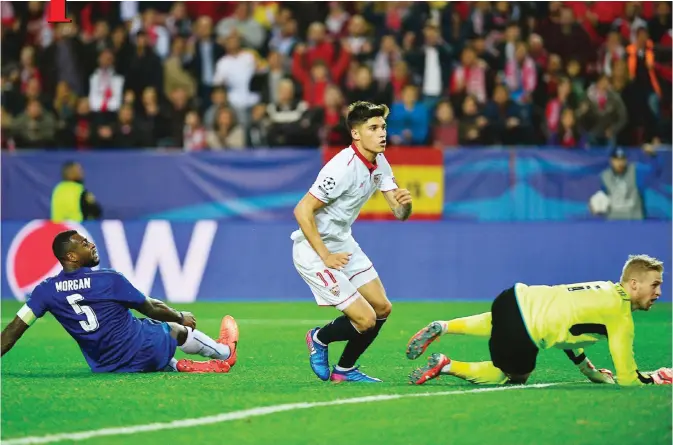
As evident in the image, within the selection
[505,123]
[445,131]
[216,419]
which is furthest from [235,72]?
[216,419]

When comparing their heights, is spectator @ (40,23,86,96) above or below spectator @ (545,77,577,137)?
above

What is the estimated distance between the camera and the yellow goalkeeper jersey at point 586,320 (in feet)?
25.4

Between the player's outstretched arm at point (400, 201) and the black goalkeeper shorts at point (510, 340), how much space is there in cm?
98

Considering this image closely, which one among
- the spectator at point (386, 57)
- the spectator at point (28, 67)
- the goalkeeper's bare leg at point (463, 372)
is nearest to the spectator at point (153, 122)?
the spectator at point (28, 67)

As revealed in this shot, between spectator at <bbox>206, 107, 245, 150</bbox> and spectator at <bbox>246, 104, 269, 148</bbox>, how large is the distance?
16 centimetres

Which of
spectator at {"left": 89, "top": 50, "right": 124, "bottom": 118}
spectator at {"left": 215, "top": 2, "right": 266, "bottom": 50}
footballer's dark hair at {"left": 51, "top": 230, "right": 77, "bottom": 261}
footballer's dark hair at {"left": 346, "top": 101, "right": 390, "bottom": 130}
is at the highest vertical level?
spectator at {"left": 215, "top": 2, "right": 266, "bottom": 50}

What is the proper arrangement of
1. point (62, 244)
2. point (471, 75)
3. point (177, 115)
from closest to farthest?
1. point (62, 244)
2. point (177, 115)
3. point (471, 75)

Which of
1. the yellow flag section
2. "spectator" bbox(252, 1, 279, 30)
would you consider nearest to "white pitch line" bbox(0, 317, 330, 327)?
the yellow flag section

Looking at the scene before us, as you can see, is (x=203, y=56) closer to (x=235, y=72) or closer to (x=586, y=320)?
(x=235, y=72)

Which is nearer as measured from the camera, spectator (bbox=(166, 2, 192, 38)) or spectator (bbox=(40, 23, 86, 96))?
spectator (bbox=(40, 23, 86, 96))

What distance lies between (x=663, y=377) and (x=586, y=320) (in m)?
0.75

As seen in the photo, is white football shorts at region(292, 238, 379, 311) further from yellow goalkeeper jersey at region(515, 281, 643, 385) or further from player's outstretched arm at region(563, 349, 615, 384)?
player's outstretched arm at region(563, 349, 615, 384)

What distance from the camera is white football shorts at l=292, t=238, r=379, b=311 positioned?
8.45 m

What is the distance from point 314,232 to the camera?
8.29 meters
